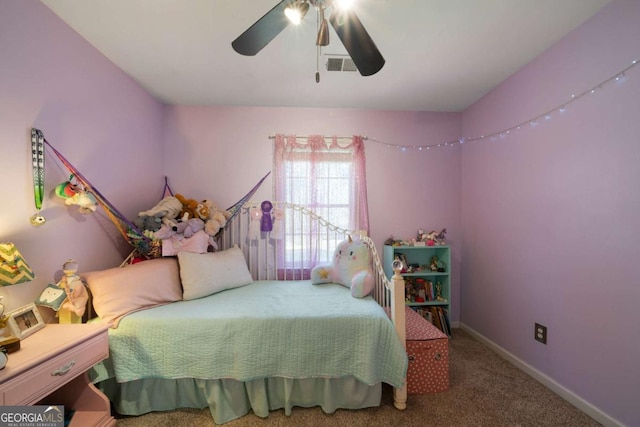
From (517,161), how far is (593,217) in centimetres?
71

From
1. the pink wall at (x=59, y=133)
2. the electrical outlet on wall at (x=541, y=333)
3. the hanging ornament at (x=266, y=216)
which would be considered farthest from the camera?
the hanging ornament at (x=266, y=216)

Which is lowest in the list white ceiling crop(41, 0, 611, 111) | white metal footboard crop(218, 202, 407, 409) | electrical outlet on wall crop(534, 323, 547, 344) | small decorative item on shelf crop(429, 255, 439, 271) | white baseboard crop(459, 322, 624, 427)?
white baseboard crop(459, 322, 624, 427)

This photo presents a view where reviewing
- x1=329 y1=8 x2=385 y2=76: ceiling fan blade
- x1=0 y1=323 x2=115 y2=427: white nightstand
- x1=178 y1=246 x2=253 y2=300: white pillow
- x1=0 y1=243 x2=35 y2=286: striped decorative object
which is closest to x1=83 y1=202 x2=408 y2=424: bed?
x1=0 y1=323 x2=115 y2=427: white nightstand

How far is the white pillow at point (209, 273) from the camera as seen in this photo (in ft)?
6.12

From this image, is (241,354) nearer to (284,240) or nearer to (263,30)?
(284,240)

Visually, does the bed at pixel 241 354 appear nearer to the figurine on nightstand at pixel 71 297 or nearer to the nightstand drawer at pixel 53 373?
the figurine on nightstand at pixel 71 297

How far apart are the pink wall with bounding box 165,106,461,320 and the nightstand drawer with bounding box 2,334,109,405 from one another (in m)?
1.59

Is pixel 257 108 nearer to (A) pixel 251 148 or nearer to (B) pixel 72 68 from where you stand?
(A) pixel 251 148

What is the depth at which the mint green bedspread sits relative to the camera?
1451 mm

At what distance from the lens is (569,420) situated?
1473mm

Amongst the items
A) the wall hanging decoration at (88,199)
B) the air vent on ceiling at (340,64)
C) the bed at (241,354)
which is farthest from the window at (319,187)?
the wall hanging decoration at (88,199)

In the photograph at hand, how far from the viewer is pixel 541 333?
1.82 metres

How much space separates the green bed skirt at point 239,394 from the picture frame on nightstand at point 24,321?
569 millimetres

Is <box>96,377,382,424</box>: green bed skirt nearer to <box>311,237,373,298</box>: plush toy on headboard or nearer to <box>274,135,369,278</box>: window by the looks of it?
<box>311,237,373,298</box>: plush toy on headboard
